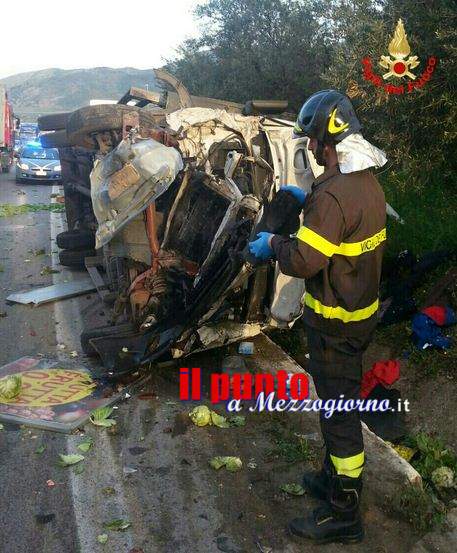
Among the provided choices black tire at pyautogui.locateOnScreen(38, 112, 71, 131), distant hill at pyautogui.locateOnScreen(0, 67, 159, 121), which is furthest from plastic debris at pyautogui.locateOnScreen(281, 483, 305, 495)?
distant hill at pyautogui.locateOnScreen(0, 67, 159, 121)

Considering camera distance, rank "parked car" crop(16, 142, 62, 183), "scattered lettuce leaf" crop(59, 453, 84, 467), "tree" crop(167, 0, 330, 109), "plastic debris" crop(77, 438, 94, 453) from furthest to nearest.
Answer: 1. "parked car" crop(16, 142, 62, 183)
2. "tree" crop(167, 0, 330, 109)
3. "plastic debris" crop(77, 438, 94, 453)
4. "scattered lettuce leaf" crop(59, 453, 84, 467)

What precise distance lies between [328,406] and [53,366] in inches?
113

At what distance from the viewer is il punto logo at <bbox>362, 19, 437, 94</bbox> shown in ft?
16.1

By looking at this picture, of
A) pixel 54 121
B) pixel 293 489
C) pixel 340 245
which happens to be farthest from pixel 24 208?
pixel 340 245

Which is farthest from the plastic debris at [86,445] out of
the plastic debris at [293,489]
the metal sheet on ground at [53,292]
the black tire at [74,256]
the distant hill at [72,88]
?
the distant hill at [72,88]

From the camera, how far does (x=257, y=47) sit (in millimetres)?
13438

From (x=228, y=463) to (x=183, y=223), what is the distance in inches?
81.7

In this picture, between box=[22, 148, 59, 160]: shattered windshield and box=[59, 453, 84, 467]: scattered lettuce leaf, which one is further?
box=[22, 148, 59, 160]: shattered windshield

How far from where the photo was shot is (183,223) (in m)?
4.93

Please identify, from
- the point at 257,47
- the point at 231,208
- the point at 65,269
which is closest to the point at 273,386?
the point at 231,208

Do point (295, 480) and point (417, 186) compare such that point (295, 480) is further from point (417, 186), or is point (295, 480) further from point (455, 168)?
point (455, 168)

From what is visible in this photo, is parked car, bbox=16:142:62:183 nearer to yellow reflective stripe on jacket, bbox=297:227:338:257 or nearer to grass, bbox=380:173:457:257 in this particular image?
grass, bbox=380:173:457:257

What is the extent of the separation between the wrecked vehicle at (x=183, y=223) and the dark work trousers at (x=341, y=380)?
4.25ft

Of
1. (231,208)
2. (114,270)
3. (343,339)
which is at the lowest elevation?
(114,270)
